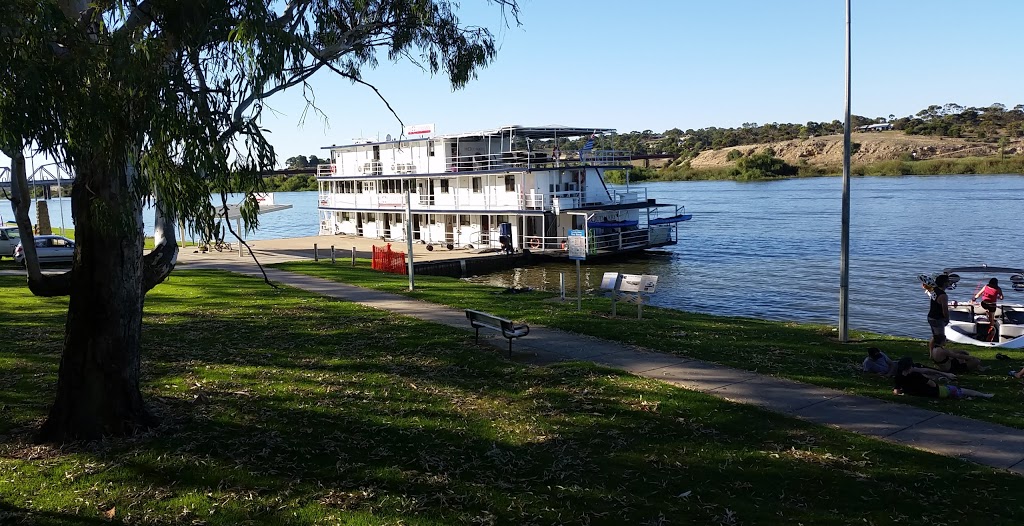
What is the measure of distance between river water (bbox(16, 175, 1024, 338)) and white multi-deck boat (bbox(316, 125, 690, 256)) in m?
1.87

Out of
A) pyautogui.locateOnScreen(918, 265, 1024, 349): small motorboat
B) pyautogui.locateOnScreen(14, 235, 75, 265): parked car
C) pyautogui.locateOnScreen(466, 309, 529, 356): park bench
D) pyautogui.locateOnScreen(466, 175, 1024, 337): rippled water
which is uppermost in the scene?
pyautogui.locateOnScreen(14, 235, 75, 265): parked car

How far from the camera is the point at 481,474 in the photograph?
7898mm

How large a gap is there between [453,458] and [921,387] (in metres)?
6.44

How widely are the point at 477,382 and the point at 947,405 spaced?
6.14m

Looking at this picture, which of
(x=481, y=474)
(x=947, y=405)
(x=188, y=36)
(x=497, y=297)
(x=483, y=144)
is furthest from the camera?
(x=483, y=144)

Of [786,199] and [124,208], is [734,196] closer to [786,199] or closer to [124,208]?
[786,199]

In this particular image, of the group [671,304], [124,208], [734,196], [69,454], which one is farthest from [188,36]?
[734,196]

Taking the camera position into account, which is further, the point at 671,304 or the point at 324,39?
the point at 671,304

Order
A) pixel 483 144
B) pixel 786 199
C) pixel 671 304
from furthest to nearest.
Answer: pixel 786 199, pixel 483 144, pixel 671 304

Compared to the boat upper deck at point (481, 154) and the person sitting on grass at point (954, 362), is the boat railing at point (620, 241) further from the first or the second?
the person sitting on grass at point (954, 362)

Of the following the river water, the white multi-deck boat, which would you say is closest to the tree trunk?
the river water

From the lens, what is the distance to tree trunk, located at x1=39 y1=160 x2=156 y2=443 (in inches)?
343

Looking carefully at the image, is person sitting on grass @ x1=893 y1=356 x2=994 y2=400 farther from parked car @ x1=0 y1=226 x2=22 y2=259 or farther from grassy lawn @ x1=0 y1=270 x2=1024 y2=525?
parked car @ x1=0 y1=226 x2=22 y2=259

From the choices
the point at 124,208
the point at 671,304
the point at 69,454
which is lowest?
the point at 671,304
